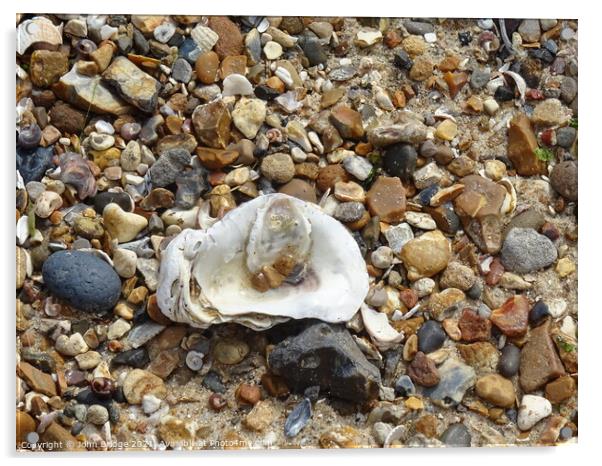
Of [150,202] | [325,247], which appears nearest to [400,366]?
[325,247]

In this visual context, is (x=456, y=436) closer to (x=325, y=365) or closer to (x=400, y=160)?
(x=325, y=365)

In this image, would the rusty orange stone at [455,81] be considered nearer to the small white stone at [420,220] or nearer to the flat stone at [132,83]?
the small white stone at [420,220]

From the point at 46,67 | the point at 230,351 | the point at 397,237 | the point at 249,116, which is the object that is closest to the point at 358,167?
the point at 397,237

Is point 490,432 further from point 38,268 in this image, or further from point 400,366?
point 38,268

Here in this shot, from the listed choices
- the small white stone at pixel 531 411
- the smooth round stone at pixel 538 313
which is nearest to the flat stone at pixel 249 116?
the smooth round stone at pixel 538 313

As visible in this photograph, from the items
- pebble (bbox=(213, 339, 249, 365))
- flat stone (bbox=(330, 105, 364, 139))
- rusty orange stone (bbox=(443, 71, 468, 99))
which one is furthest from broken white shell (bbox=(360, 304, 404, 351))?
rusty orange stone (bbox=(443, 71, 468, 99))

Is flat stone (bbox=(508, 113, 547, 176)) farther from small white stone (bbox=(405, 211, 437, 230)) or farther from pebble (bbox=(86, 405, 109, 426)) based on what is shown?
pebble (bbox=(86, 405, 109, 426))
